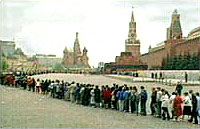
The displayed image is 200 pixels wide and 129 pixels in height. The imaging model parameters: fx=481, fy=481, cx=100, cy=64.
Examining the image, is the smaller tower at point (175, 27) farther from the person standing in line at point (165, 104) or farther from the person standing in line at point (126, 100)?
the person standing in line at point (165, 104)

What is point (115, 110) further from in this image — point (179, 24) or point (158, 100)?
point (179, 24)

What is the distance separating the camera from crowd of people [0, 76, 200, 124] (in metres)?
16.2

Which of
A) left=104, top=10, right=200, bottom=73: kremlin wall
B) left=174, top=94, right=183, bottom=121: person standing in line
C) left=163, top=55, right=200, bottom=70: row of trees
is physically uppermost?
left=104, top=10, right=200, bottom=73: kremlin wall

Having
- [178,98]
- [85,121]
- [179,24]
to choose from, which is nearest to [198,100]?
[178,98]

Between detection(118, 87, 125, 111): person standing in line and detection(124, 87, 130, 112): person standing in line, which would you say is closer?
detection(124, 87, 130, 112): person standing in line

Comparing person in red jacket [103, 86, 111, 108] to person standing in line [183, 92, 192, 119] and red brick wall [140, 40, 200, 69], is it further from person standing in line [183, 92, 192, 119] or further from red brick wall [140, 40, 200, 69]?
red brick wall [140, 40, 200, 69]

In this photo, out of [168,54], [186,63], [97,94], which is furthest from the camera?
[168,54]

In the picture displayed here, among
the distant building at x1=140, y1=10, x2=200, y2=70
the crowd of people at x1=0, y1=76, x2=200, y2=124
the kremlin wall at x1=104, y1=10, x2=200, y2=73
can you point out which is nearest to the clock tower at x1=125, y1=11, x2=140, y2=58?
the kremlin wall at x1=104, y1=10, x2=200, y2=73

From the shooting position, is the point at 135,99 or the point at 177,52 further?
the point at 177,52

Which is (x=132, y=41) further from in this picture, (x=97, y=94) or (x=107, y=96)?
(x=107, y=96)

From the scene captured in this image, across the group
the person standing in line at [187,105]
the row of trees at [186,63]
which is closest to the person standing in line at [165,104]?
the person standing in line at [187,105]

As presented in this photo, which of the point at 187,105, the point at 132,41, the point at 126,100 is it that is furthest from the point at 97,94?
the point at 132,41

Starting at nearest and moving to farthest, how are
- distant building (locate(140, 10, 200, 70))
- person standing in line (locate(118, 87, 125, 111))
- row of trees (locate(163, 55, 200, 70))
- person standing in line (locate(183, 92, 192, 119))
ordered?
1. person standing in line (locate(183, 92, 192, 119))
2. person standing in line (locate(118, 87, 125, 111))
3. row of trees (locate(163, 55, 200, 70))
4. distant building (locate(140, 10, 200, 70))

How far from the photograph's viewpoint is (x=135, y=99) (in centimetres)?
1862
